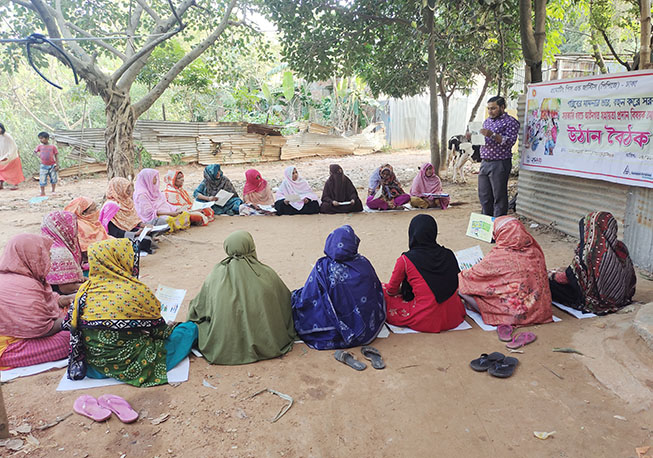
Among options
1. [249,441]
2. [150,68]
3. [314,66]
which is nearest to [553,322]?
[249,441]

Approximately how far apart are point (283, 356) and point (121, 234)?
3.81 m

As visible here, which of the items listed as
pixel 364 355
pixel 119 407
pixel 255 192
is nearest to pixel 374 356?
pixel 364 355

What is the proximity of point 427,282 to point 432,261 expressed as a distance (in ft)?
0.56

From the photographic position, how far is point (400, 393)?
110 inches

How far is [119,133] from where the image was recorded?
8719mm

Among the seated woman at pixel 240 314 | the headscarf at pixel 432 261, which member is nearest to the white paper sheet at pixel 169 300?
the seated woman at pixel 240 314

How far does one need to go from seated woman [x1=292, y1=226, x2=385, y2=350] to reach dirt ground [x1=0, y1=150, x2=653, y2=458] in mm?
118

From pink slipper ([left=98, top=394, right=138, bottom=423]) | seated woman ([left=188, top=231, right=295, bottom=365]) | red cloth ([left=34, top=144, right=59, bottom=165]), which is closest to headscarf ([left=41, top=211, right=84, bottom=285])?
seated woman ([left=188, top=231, right=295, bottom=365])

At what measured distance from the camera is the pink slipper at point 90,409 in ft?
8.32

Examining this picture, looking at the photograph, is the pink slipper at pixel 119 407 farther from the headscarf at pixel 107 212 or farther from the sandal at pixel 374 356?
the headscarf at pixel 107 212

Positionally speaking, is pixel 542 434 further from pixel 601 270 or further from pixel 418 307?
pixel 601 270

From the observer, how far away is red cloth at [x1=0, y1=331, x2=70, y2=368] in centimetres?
303

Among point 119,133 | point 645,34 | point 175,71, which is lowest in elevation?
point 119,133

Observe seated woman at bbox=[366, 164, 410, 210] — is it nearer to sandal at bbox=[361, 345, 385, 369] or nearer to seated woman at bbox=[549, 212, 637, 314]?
seated woman at bbox=[549, 212, 637, 314]
